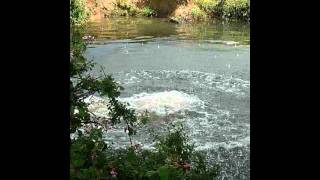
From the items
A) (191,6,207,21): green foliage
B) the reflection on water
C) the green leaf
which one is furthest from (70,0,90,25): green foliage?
(191,6,207,21): green foliage

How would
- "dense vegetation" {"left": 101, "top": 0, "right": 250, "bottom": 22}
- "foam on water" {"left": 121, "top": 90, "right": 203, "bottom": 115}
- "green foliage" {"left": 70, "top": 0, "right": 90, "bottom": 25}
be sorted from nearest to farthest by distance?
"green foliage" {"left": 70, "top": 0, "right": 90, "bottom": 25}
"foam on water" {"left": 121, "top": 90, "right": 203, "bottom": 115}
"dense vegetation" {"left": 101, "top": 0, "right": 250, "bottom": 22}

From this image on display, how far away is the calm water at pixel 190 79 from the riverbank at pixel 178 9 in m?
3.78

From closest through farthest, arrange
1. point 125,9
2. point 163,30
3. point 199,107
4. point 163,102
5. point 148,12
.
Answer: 1. point 199,107
2. point 163,102
3. point 163,30
4. point 148,12
5. point 125,9

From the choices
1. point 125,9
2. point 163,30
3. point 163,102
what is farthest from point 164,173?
point 125,9

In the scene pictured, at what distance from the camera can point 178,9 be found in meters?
Result: 29.0

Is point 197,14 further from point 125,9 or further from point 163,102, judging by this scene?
point 163,102

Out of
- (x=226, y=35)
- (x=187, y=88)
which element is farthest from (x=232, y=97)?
(x=226, y=35)

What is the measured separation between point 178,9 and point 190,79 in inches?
615

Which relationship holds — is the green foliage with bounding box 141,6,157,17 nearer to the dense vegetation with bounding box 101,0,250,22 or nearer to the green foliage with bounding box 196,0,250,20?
the dense vegetation with bounding box 101,0,250,22

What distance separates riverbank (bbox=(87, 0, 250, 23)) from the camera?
28500 mm

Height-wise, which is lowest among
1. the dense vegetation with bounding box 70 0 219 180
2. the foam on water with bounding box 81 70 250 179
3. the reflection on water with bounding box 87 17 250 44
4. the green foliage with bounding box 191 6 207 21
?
the foam on water with bounding box 81 70 250 179

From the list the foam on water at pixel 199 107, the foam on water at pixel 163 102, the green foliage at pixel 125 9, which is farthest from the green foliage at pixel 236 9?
the foam on water at pixel 163 102

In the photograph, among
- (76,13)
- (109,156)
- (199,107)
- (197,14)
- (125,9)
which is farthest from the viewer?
(125,9)

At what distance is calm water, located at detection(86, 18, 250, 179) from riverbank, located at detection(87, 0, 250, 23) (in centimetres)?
378
